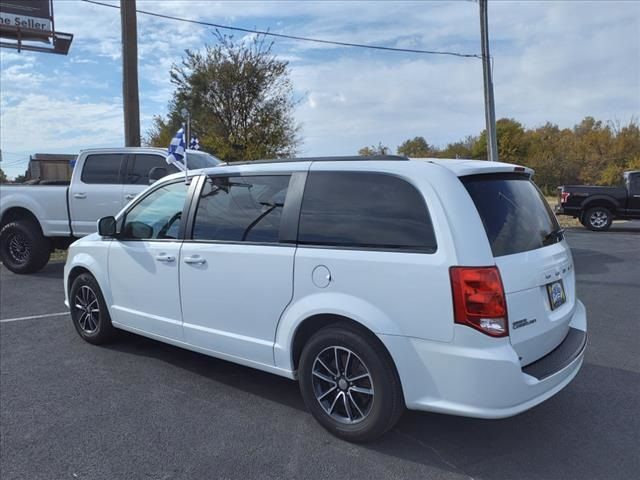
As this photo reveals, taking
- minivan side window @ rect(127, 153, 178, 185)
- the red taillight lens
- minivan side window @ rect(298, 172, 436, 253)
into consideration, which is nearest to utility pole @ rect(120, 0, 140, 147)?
minivan side window @ rect(127, 153, 178, 185)

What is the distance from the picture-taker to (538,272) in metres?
3.11

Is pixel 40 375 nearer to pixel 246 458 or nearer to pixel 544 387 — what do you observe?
→ pixel 246 458

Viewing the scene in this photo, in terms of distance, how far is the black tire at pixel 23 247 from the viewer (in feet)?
29.8

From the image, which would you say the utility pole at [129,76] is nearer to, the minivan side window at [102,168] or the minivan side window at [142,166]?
the minivan side window at [102,168]

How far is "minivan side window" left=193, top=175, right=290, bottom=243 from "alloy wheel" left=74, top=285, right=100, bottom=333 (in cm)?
174

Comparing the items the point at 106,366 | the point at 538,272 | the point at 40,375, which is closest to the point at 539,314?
the point at 538,272

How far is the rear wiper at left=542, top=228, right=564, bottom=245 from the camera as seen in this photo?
3.43 meters

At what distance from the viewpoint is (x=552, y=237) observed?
3557mm

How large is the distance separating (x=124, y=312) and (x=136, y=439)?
1.63 metres

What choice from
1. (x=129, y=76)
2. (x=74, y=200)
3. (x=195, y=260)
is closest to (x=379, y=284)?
(x=195, y=260)

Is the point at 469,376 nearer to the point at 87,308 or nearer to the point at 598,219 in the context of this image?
the point at 87,308

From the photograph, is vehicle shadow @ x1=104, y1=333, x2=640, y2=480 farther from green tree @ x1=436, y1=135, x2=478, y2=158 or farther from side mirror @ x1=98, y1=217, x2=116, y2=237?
green tree @ x1=436, y1=135, x2=478, y2=158

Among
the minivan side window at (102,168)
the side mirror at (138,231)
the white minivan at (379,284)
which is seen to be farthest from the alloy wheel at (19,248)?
the white minivan at (379,284)

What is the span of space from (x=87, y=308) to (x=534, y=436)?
4226 millimetres
